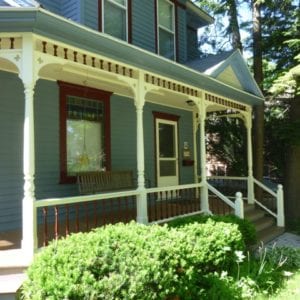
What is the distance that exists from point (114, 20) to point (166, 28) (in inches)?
94.0

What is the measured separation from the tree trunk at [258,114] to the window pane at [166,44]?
Result: 3.42 meters

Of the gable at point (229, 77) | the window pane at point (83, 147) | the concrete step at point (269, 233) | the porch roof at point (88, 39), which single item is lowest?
the concrete step at point (269, 233)

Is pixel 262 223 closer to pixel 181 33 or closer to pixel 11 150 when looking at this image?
pixel 181 33

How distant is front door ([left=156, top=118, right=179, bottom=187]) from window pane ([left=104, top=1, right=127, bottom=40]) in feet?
8.60

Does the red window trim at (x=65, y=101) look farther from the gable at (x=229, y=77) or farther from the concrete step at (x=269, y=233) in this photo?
the concrete step at (x=269, y=233)

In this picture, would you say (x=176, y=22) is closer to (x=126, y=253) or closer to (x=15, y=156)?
(x=15, y=156)

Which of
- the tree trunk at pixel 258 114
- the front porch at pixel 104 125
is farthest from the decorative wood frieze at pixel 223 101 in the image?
the tree trunk at pixel 258 114

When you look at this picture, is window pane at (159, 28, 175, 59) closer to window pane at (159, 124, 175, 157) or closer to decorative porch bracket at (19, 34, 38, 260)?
window pane at (159, 124, 175, 157)

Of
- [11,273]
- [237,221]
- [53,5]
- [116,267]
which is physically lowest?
[11,273]

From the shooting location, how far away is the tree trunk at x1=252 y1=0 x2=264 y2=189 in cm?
1268

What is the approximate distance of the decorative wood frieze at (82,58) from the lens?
209 inches

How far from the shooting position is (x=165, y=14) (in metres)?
11.2

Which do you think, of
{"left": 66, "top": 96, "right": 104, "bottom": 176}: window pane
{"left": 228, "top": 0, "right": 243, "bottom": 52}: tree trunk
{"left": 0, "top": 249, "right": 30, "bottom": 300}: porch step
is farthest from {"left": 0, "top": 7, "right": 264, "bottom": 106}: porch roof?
{"left": 228, "top": 0, "right": 243, "bottom": 52}: tree trunk

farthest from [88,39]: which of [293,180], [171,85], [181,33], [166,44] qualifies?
[293,180]
